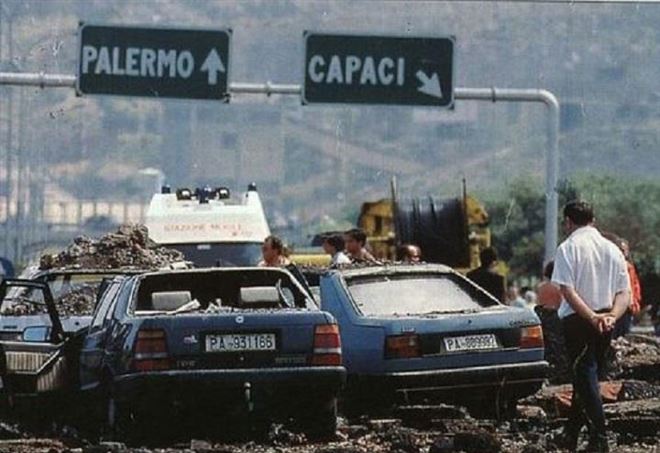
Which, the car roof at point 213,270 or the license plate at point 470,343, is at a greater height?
the car roof at point 213,270

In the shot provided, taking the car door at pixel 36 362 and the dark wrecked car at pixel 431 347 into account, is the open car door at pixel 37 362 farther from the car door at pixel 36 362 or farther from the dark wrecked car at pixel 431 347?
the dark wrecked car at pixel 431 347

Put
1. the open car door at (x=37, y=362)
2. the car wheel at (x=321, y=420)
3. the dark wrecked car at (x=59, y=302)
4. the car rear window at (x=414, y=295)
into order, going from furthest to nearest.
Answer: the dark wrecked car at (x=59, y=302)
the car rear window at (x=414, y=295)
the open car door at (x=37, y=362)
the car wheel at (x=321, y=420)

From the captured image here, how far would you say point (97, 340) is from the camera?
16.6 meters

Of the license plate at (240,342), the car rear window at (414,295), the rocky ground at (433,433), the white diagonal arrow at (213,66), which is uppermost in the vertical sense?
the white diagonal arrow at (213,66)

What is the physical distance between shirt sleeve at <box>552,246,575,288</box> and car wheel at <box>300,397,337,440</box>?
181 centimetres

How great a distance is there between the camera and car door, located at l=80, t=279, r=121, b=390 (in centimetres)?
1639

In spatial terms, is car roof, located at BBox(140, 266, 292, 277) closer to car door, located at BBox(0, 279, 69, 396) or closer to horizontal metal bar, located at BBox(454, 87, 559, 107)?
car door, located at BBox(0, 279, 69, 396)

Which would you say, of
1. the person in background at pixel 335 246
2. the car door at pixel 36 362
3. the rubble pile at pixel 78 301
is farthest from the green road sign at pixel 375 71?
the car door at pixel 36 362

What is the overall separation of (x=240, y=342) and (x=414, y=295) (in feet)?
9.62

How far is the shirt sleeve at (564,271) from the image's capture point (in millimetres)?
15023

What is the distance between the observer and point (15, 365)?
56.4 feet

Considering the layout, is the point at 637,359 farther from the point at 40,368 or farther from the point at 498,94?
the point at 498,94

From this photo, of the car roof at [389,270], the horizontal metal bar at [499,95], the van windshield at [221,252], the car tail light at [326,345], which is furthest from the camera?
the horizontal metal bar at [499,95]

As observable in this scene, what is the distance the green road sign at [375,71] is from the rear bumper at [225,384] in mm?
19369
